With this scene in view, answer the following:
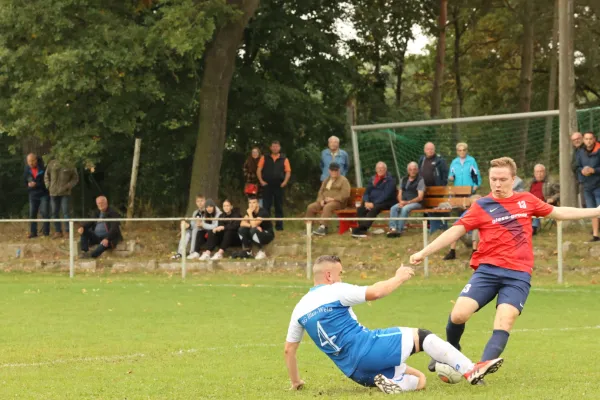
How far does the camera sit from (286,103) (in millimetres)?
31875

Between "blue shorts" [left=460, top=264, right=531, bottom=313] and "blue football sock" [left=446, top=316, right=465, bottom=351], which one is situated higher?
"blue shorts" [left=460, top=264, right=531, bottom=313]

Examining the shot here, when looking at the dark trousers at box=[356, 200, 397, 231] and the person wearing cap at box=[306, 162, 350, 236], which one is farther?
the person wearing cap at box=[306, 162, 350, 236]

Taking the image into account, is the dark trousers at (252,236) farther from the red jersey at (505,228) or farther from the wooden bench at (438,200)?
the red jersey at (505,228)

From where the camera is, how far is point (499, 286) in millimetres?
9719

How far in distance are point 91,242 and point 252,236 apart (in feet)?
12.5

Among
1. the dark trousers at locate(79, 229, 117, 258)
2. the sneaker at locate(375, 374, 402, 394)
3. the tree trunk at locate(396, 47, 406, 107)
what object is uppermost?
the tree trunk at locate(396, 47, 406, 107)

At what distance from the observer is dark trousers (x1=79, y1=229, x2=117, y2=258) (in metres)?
25.2

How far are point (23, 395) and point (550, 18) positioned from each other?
34288 millimetres

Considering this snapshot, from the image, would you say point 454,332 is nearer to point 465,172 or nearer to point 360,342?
point 360,342

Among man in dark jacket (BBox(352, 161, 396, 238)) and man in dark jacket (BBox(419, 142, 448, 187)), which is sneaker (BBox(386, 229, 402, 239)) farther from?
man in dark jacket (BBox(419, 142, 448, 187))

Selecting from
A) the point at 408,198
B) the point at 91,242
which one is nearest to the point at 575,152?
the point at 408,198

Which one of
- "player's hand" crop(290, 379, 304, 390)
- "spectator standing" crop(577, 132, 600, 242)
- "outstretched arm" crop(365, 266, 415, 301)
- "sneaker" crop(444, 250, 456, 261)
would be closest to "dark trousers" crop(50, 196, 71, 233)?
"sneaker" crop(444, 250, 456, 261)

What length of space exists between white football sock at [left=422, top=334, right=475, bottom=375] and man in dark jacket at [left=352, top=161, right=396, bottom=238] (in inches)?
621

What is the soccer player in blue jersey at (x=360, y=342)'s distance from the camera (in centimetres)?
905
